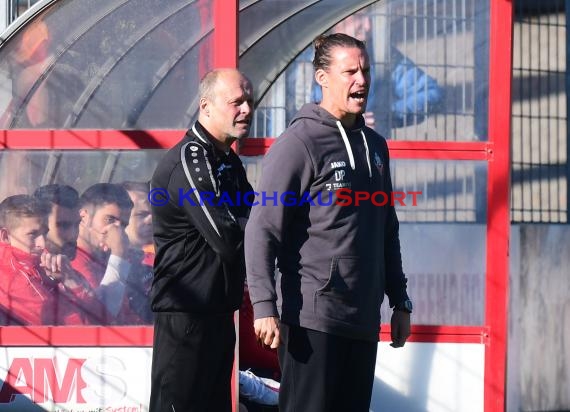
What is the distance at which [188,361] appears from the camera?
4.23 m

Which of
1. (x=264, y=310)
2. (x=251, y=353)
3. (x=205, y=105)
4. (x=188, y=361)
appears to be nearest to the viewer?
(x=264, y=310)

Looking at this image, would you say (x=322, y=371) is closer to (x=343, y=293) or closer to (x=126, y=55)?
(x=343, y=293)

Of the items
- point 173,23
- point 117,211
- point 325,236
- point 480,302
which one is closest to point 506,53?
point 480,302

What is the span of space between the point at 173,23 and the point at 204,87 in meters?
1.36

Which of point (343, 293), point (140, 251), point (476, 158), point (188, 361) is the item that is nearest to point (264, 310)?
point (343, 293)

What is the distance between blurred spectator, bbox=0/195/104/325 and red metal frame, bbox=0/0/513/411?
0.07 metres

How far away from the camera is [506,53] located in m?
5.81

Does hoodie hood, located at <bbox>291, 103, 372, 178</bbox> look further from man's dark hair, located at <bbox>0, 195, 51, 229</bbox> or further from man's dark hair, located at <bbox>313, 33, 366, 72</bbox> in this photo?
man's dark hair, located at <bbox>0, 195, 51, 229</bbox>

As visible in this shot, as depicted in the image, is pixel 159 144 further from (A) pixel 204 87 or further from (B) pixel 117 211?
(A) pixel 204 87

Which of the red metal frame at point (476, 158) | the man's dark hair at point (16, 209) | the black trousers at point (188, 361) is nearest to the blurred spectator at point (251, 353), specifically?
the red metal frame at point (476, 158)

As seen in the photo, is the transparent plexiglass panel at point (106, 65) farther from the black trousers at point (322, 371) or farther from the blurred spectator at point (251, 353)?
the black trousers at point (322, 371)

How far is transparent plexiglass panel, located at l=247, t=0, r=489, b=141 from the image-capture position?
5809 mm

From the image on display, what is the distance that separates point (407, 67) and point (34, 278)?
2150 millimetres

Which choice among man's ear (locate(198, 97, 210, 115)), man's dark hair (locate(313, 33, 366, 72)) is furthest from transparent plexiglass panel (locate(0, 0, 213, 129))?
man's dark hair (locate(313, 33, 366, 72))
